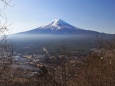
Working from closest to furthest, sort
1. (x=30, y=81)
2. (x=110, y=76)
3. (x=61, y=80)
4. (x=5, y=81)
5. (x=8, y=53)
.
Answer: (x=8, y=53) → (x=5, y=81) → (x=110, y=76) → (x=61, y=80) → (x=30, y=81)

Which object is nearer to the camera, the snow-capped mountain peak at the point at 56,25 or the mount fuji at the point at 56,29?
the mount fuji at the point at 56,29

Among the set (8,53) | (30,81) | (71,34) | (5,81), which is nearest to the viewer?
(8,53)

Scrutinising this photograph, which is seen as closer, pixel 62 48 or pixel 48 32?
pixel 62 48

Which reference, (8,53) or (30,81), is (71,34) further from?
(8,53)

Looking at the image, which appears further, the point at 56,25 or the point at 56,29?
the point at 56,25

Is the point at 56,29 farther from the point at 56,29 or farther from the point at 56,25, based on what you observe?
A: the point at 56,25

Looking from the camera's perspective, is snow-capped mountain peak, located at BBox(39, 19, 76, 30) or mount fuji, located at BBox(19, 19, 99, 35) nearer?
mount fuji, located at BBox(19, 19, 99, 35)

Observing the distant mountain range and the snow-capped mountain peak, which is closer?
the distant mountain range

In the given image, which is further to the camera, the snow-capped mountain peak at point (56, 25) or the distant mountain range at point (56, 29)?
the snow-capped mountain peak at point (56, 25)

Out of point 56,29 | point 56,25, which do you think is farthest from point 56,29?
point 56,25

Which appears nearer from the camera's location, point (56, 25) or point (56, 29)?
point (56, 29)

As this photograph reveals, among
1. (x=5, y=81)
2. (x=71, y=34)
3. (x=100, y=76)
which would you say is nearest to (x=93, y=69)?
(x=100, y=76)
